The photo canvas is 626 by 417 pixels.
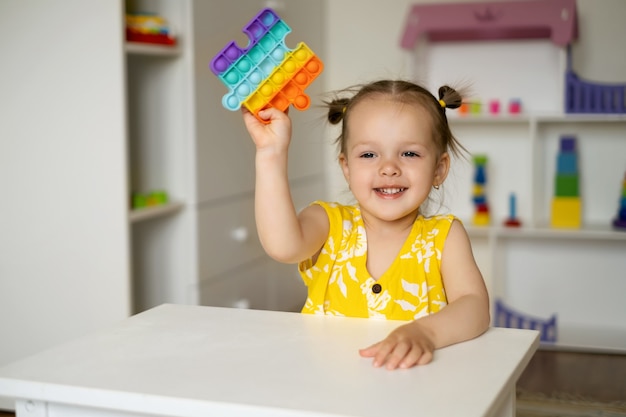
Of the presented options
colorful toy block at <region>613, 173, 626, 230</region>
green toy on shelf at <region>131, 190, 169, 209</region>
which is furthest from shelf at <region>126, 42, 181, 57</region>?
colorful toy block at <region>613, 173, 626, 230</region>

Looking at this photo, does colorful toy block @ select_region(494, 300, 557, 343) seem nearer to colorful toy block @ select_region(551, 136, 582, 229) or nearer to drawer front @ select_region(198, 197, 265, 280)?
colorful toy block @ select_region(551, 136, 582, 229)

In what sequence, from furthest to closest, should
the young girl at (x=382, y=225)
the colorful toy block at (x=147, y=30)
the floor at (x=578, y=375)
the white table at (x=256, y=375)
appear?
1. the floor at (x=578, y=375)
2. the colorful toy block at (x=147, y=30)
3. the young girl at (x=382, y=225)
4. the white table at (x=256, y=375)

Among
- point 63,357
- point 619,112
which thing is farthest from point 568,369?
point 63,357

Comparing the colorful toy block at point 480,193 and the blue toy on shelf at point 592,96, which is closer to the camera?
the blue toy on shelf at point 592,96

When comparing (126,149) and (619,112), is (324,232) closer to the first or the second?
(126,149)

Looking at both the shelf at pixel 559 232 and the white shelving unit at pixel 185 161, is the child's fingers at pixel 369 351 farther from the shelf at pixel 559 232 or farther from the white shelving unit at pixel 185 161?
the shelf at pixel 559 232

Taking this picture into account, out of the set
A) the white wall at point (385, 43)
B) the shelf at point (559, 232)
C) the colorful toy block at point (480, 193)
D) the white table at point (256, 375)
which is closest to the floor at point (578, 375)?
the shelf at point (559, 232)

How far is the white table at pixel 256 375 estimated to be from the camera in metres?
0.68

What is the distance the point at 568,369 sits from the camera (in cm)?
259

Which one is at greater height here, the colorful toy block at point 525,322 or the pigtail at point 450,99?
the pigtail at point 450,99

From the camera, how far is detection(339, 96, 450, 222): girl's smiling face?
1.20 m

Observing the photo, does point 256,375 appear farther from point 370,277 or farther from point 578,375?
point 578,375

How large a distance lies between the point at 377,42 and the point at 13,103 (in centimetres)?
163

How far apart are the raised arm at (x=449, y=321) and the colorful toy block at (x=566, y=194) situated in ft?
5.97
